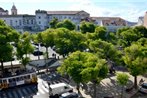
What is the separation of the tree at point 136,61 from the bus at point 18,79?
13235 millimetres

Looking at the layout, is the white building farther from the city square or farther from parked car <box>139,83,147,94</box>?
parked car <box>139,83,147,94</box>

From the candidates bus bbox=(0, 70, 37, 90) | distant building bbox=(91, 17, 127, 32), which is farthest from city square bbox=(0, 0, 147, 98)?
distant building bbox=(91, 17, 127, 32)

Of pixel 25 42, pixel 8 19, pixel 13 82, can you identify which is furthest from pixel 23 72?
pixel 8 19

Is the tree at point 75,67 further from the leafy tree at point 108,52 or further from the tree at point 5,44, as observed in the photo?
the tree at point 5,44

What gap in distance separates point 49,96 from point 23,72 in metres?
6.87

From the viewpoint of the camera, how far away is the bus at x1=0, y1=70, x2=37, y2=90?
34.1 m

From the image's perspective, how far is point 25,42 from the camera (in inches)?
1550

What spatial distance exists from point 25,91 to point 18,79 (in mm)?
2255

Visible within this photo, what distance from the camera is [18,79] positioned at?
3522 cm

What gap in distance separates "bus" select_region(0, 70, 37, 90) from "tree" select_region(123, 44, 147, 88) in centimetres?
1324

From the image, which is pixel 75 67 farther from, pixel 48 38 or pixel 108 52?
pixel 48 38

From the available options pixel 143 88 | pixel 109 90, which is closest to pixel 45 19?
pixel 109 90

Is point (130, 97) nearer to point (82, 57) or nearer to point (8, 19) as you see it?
point (82, 57)

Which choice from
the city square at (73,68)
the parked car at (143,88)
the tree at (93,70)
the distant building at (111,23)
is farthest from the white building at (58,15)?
the tree at (93,70)
